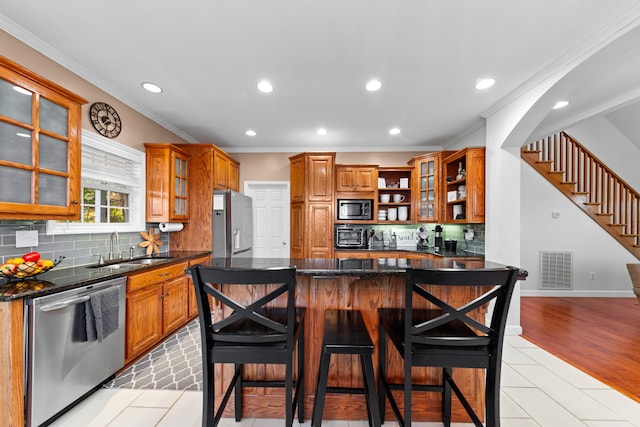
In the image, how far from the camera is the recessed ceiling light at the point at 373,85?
8.55 feet

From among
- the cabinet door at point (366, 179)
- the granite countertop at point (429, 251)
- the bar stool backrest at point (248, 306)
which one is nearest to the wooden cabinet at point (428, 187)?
the granite countertop at point (429, 251)

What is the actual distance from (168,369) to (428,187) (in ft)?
13.6

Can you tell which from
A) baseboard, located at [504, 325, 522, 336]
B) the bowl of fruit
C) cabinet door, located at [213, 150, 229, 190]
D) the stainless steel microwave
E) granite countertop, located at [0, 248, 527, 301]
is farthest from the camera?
the stainless steel microwave

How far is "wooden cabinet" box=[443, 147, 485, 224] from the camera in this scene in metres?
3.42

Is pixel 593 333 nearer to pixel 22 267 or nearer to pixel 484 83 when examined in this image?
pixel 484 83

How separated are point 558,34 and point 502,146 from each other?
1.31m

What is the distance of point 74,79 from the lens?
94.3 inches

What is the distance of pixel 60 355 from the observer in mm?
1699

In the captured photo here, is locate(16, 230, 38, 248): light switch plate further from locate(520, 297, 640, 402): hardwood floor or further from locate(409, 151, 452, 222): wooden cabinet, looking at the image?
locate(520, 297, 640, 402): hardwood floor

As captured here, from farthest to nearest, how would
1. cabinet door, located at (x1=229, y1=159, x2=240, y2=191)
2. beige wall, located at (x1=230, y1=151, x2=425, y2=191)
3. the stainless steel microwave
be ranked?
1. beige wall, located at (x1=230, y1=151, x2=425, y2=191)
2. the stainless steel microwave
3. cabinet door, located at (x1=229, y1=159, x2=240, y2=191)

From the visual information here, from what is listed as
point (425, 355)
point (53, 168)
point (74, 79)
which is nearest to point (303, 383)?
point (425, 355)

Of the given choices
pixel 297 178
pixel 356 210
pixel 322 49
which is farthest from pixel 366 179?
pixel 322 49

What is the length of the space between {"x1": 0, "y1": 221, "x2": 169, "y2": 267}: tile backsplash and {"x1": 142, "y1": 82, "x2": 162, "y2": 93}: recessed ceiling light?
157 centimetres

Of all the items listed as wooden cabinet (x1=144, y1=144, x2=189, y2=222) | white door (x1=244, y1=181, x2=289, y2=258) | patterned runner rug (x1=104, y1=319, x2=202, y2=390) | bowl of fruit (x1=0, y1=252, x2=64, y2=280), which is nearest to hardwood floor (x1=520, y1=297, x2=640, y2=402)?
patterned runner rug (x1=104, y1=319, x2=202, y2=390)
